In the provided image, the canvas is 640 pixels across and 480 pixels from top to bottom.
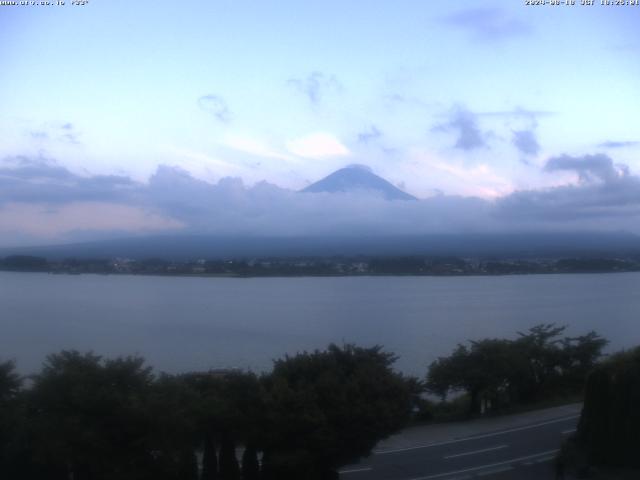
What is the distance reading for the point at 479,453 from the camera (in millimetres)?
11586

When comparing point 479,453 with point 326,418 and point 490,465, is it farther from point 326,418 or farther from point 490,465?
point 326,418

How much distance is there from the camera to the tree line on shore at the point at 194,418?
8281 mm

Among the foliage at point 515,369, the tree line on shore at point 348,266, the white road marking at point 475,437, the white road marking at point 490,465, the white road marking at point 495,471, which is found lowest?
the white road marking at point 475,437

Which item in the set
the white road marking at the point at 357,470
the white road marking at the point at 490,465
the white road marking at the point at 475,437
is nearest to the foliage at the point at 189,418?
the white road marking at the point at 490,465

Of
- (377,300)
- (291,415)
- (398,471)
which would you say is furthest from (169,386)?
(377,300)

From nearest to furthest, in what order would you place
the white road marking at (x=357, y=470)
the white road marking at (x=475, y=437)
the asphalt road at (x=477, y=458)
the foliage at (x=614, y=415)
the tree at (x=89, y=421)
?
1. the tree at (x=89, y=421)
2. the foliage at (x=614, y=415)
3. the asphalt road at (x=477, y=458)
4. the white road marking at (x=357, y=470)
5. the white road marking at (x=475, y=437)

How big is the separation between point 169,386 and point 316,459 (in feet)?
6.30

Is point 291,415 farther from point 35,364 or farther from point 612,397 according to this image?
point 35,364

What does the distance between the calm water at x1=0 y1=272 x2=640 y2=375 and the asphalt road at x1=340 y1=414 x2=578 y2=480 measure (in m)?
6.89

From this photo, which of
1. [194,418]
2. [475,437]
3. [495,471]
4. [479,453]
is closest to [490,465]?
[495,471]

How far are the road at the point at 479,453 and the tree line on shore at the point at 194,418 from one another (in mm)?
1180

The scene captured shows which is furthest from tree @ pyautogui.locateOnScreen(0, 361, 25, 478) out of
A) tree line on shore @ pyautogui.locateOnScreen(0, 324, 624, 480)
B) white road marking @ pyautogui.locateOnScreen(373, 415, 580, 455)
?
white road marking @ pyautogui.locateOnScreen(373, 415, 580, 455)

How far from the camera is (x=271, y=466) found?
9227mm

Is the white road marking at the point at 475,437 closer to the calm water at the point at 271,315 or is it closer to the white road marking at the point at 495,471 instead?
the white road marking at the point at 495,471
